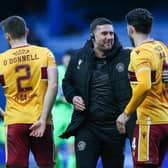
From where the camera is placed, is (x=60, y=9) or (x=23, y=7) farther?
(x=23, y=7)

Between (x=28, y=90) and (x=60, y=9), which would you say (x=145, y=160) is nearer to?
(x=28, y=90)

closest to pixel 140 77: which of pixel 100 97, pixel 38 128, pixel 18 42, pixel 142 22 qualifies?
pixel 142 22

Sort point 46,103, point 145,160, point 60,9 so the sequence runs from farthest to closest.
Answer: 1. point 60,9
2. point 46,103
3. point 145,160

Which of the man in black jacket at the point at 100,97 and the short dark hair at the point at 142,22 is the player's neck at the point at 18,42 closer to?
the man in black jacket at the point at 100,97

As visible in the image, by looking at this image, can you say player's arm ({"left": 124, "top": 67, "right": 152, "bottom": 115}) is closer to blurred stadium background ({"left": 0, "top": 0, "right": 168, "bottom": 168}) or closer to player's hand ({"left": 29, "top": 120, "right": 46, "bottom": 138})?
player's hand ({"left": 29, "top": 120, "right": 46, "bottom": 138})

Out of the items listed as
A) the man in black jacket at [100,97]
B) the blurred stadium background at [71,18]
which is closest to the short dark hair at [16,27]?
the man in black jacket at [100,97]

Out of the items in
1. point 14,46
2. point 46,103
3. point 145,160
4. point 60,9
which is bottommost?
point 145,160

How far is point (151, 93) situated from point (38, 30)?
986 cm

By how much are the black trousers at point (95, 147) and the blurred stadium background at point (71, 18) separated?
7.65 m

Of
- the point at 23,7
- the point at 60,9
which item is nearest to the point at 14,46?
the point at 60,9

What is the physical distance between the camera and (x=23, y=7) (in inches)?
704

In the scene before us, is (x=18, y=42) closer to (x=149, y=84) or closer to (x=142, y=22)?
(x=142, y=22)

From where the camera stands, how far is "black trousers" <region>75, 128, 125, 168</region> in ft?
26.8

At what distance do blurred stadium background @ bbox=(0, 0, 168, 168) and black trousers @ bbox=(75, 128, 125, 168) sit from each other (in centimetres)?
765
